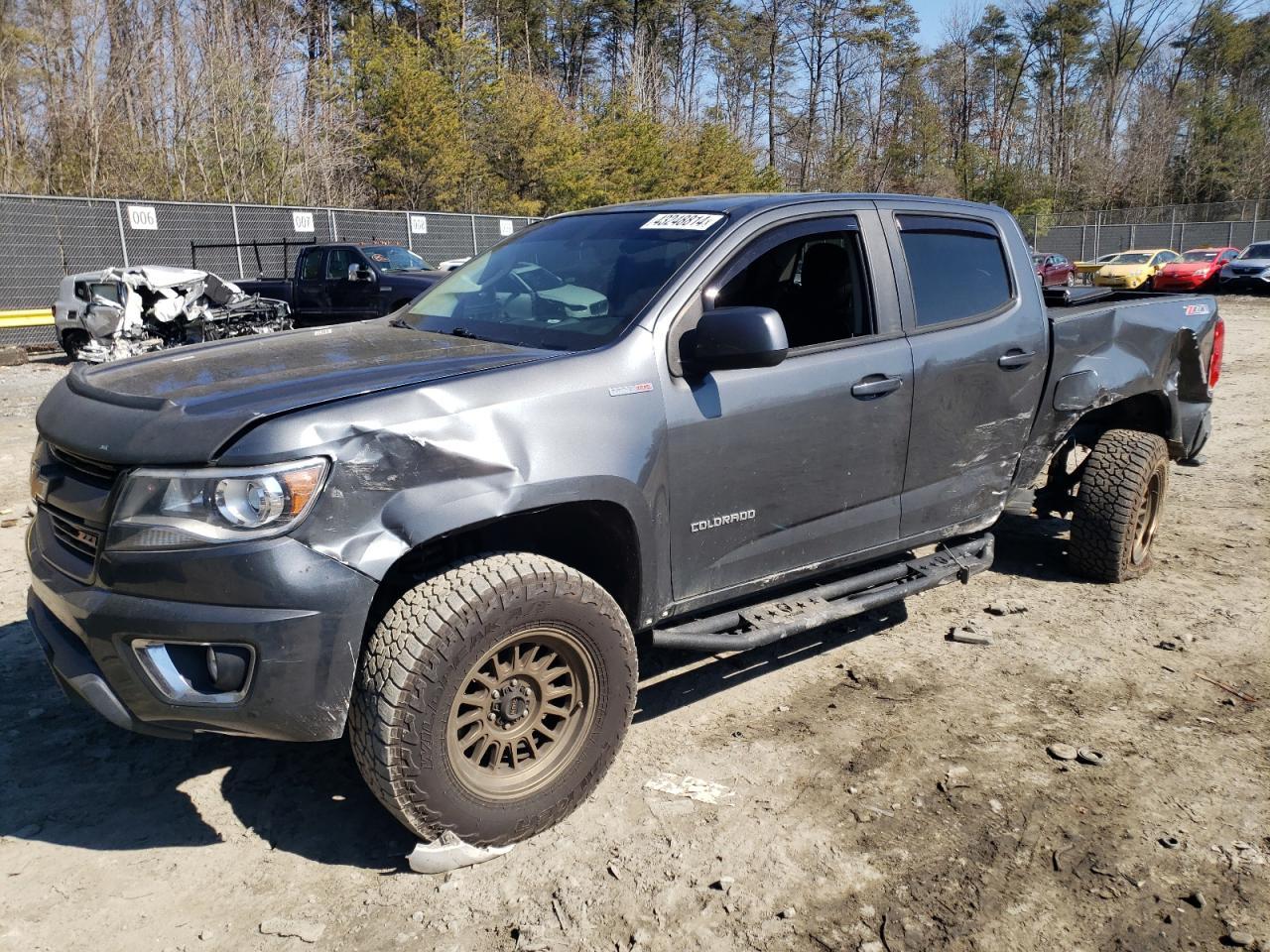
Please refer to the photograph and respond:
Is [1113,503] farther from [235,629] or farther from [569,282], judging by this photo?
[235,629]

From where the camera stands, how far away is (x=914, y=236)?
4078 millimetres

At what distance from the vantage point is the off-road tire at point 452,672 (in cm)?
Result: 253

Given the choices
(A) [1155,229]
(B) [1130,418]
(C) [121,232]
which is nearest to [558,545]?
(B) [1130,418]

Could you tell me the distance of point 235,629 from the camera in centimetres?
240

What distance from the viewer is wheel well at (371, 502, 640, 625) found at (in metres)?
2.79

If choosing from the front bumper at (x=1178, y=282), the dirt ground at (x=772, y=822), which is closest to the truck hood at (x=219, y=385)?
the dirt ground at (x=772, y=822)

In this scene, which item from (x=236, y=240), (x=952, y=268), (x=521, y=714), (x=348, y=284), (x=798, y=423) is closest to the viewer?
(x=521, y=714)

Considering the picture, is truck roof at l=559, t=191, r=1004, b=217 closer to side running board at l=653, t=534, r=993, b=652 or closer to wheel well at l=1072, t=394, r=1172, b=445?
side running board at l=653, t=534, r=993, b=652

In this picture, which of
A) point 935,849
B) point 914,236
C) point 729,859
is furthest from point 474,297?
point 935,849

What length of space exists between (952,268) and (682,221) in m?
1.33

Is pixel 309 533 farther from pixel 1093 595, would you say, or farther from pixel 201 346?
pixel 1093 595

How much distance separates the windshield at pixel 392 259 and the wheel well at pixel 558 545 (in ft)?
43.3

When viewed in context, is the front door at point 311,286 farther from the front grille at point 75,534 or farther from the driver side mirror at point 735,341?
the driver side mirror at point 735,341

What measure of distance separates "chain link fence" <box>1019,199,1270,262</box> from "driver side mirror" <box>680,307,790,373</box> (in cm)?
4768
